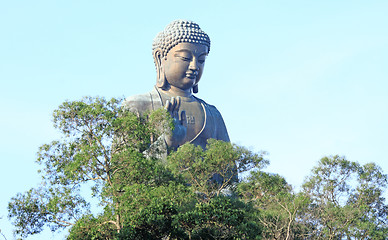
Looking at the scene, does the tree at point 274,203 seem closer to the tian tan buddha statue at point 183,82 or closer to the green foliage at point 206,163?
the green foliage at point 206,163

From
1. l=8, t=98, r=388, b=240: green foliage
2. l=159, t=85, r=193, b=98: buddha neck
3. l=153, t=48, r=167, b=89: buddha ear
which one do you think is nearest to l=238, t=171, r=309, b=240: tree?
l=8, t=98, r=388, b=240: green foliage

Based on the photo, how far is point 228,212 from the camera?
17.1 metres

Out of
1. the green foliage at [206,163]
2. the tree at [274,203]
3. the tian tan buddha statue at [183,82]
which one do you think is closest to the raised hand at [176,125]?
the tian tan buddha statue at [183,82]

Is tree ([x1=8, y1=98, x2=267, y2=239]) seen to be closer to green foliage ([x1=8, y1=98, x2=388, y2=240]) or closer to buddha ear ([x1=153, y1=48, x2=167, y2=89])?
green foliage ([x1=8, y1=98, x2=388, y2=240])

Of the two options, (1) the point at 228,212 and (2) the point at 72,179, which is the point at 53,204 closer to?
(2) the point at 72,179

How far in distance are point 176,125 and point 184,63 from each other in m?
2.87

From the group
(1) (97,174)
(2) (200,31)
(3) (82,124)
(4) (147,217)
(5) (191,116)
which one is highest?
(2) (200,31)

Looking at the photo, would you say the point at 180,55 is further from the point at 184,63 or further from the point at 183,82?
the point at 183,82

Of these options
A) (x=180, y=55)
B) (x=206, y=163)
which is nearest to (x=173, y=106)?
(x=180, y=55)

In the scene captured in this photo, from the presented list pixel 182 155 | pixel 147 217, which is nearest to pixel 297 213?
pixel 182 155

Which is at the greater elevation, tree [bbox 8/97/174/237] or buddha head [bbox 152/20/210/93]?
buddha head [bbox 152/20/210/93]

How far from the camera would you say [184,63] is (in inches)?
1027

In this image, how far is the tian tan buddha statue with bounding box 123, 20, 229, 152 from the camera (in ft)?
84.1

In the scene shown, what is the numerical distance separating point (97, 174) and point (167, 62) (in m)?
8.83
